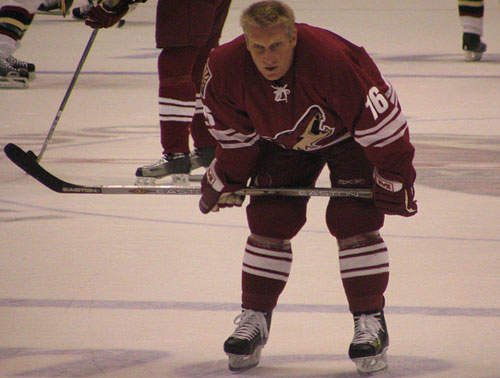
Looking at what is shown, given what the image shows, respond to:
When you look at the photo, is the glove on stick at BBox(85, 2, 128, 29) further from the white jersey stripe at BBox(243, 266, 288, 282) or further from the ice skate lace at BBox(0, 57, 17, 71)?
the ice skate lace at BBox(0, 57, 17, 71)

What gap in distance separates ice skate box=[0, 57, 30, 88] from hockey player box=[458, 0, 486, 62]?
3.17 meters

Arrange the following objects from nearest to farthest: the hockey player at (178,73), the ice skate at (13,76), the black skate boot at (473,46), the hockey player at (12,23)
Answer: the hockey player at (178,73)
the hockey player at (12,23)
the ice skate at (13,76)
the black skate boot at (473,46)

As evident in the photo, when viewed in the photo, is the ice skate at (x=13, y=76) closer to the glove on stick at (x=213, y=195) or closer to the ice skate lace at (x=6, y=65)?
the ice skate lace at (x=6, y=65)

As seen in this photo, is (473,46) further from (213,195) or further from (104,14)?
(213,195)

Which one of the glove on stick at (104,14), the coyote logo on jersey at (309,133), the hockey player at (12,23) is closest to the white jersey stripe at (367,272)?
the coyote logo on jersey at (309,133)

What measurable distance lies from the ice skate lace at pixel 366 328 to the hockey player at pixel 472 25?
620 centimetres

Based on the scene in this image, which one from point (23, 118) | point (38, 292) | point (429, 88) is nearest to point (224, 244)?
point (38, 292)

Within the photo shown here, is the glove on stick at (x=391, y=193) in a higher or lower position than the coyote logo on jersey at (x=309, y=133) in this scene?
lower

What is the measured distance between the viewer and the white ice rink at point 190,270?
234 cm

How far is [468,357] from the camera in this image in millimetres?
2312

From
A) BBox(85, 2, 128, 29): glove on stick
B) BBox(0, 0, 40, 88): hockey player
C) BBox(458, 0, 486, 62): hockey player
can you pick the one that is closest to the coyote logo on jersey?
BBox(85, 2, 128, 29): glove on stick

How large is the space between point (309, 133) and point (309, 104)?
0.07 meters

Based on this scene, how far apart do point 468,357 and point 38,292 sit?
3.60 feet

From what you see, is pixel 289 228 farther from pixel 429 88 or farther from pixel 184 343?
pixel 429 88
